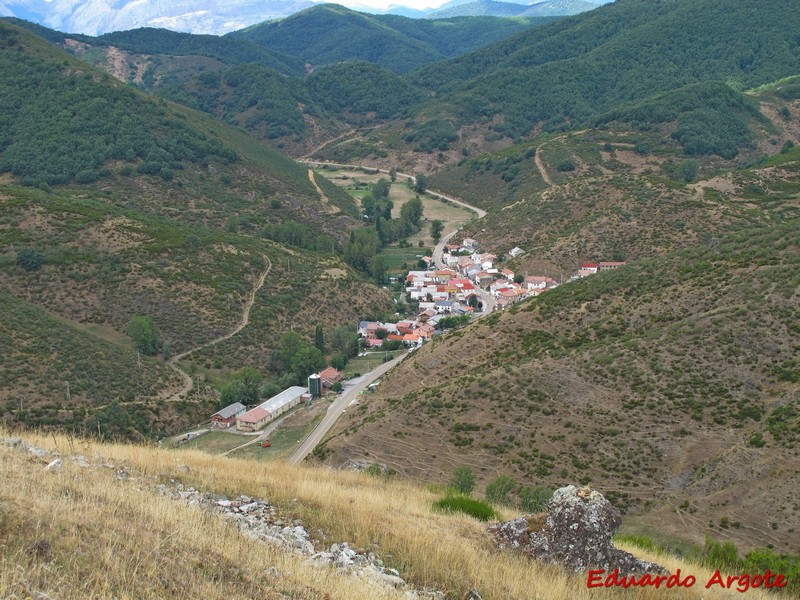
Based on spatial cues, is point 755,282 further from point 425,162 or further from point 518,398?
point 425,162

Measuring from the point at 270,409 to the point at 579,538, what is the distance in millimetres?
31002

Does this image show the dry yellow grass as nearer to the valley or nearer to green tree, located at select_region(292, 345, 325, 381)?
the valley

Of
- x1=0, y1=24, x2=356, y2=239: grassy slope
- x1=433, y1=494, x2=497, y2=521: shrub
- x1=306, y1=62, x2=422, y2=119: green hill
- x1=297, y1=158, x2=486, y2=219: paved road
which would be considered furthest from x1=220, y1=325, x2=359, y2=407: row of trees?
x1=306, y1=62, x2=422, y2=119: green hill

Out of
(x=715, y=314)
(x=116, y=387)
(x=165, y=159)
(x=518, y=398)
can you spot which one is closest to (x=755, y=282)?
(x=715, y=314)

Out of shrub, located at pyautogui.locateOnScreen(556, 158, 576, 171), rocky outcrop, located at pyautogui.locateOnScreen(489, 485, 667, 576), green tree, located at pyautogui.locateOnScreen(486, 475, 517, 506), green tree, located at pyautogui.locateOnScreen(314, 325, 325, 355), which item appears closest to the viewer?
rocky outcrop, located at pyautogui.locateOnScreen(489, 485, 667, 576)

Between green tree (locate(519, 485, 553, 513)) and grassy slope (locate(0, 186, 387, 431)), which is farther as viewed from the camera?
grassy slope (locate(0, 186, 387, 431))

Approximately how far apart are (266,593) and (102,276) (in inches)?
1798

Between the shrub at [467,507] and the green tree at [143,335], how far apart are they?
3374 centimetres

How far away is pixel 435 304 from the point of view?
5922cm

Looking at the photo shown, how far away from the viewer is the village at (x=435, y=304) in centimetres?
3875

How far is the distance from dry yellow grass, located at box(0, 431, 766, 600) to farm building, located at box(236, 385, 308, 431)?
24.5 metres

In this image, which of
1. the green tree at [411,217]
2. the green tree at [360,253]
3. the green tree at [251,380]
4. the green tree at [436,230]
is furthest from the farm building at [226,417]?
the green tree at [411,217]

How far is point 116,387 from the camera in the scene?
3588 cm

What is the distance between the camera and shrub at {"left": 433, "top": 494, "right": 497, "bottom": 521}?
1216 centimetres
